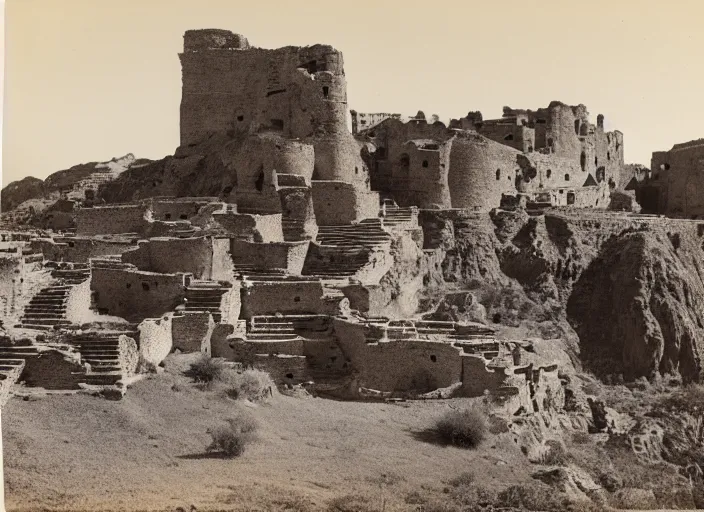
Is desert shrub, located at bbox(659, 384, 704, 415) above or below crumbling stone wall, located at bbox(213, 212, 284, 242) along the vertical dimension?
below

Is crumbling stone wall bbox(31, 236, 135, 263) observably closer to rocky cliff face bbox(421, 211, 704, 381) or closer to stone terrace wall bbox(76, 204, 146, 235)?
stone terrace wall bbox(76, 204, 146, 235)

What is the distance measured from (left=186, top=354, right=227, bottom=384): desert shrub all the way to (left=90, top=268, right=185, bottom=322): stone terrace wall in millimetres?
2305

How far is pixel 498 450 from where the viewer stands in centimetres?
1870

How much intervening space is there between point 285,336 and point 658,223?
16.4 m

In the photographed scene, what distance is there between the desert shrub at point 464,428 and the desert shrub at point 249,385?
135 inches

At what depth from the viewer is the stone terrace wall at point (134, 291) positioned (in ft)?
74.8

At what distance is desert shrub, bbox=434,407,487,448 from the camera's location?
61.3ft

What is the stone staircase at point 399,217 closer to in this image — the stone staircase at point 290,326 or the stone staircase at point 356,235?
the stone staircase at point 356,235

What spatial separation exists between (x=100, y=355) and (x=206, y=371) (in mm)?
2077

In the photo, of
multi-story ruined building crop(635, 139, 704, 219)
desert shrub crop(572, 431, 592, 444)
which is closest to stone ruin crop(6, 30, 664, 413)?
desert shrub crop(572, 431, 592, 444)

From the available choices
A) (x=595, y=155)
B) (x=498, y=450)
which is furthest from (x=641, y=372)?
(x=595, y=155)

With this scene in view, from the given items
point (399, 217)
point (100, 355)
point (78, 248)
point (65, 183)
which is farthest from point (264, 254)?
point (65, 183)

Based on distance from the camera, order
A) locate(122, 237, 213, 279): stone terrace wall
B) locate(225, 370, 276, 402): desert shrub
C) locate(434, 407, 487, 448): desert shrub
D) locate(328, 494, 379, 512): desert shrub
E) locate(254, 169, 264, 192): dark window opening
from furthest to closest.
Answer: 1. locate(254, 169, 264, 192): dark window opening
2. locate(122, 237, 213, 279): stone terrace wall
3. locate(225, 370, 276, 402): desert shrub
4. locate(434, 407, 487, 448): desert shrub
5. locate(328, 494, 379, 512): desert shrub

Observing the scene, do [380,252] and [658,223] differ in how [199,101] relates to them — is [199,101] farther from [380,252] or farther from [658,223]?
[658,223]
